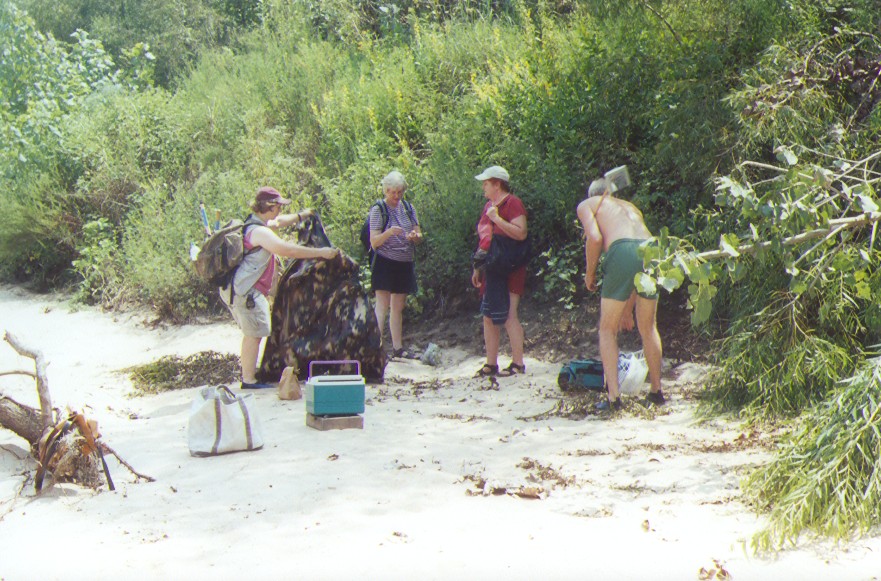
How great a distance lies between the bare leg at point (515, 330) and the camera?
8.38 meters

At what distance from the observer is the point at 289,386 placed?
25.2 ft

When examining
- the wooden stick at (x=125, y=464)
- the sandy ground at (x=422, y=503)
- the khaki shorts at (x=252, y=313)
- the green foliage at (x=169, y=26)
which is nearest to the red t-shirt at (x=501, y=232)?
the sandy ground at (x=422, y=503)

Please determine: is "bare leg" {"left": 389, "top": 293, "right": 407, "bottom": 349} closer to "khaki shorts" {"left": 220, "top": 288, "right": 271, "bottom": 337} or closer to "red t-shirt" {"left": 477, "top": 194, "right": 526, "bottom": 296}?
"red t-shirt" {"left": 477, "top": 194, "right": 526, "bottom": 296}

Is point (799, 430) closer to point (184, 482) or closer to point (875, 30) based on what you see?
point (184, 482)

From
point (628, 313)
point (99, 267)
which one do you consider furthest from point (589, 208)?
point (99, 267)

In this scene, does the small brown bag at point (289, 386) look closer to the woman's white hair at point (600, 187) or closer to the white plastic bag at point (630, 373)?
the white plastic bag at point (630, 373)

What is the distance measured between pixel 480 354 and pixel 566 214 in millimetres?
1548

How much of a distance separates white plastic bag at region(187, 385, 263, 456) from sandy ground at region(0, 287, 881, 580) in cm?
9

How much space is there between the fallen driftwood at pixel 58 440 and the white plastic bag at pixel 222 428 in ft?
1.71

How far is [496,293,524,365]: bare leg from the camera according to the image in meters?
8.38

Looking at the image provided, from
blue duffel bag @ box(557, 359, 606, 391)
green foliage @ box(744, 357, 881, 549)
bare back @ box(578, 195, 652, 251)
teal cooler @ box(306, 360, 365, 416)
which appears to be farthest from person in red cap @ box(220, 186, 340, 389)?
green foliage @ box(744, 357, 881, 549)

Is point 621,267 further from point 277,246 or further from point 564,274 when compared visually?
point 564,274

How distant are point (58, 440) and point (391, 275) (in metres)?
4.25

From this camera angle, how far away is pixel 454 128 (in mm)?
11570
